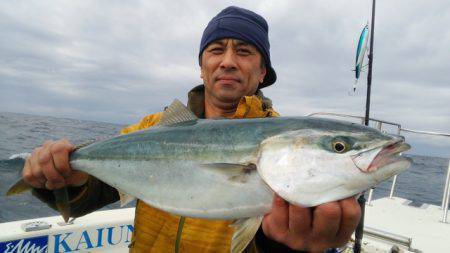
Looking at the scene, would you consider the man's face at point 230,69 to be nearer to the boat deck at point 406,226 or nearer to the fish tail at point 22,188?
the fish tail at point 22,188

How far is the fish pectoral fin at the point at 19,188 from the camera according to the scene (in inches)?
112

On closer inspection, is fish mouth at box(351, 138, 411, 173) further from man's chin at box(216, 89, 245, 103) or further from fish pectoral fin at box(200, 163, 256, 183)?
man's chin at box(216, 89, 245, 103)

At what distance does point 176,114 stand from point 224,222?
1004 mm

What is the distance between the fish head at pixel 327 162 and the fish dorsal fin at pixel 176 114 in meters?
0.78

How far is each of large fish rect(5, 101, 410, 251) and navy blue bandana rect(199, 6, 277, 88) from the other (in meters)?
1.39

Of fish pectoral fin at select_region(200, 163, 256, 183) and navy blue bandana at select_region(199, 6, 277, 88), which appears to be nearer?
fish pectoral fin at select_region(200, 163, 256, 183)

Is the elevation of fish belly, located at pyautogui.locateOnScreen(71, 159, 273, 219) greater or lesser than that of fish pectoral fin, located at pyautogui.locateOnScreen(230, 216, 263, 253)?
greater

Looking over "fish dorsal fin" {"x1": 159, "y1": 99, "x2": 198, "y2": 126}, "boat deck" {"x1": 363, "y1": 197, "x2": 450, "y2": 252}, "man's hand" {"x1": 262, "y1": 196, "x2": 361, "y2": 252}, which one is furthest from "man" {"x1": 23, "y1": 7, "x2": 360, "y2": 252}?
"boat deck" {"x1": 363, "y1": 197, "x2": 450, "y2": 252}

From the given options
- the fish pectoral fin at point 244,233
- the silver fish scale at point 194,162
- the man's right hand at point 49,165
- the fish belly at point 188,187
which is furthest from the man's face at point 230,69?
the fish pectoral fin at point 244,233

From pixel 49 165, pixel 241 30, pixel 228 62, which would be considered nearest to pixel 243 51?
pixel 241 30

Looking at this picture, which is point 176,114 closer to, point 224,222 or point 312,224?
point 224,222

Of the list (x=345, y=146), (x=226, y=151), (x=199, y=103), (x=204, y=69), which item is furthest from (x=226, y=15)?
(x=345, y=146)

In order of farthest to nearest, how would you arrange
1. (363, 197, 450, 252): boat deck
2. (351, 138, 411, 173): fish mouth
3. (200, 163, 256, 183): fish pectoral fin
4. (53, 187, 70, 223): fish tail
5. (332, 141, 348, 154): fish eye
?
(363, 197, 450, 252): boat deck < (53, 187, 70, 223): fish tail < (200, 163, 256, 183): fish pectoral fin < (332, 141, 348, 154): fish eye < (351, 138, 411, 173): fish mouth

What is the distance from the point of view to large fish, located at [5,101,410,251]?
2.01 m
